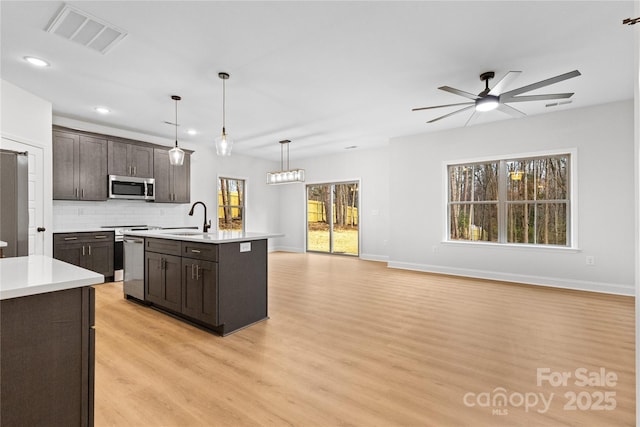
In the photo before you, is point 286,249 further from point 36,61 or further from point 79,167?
point 36,61

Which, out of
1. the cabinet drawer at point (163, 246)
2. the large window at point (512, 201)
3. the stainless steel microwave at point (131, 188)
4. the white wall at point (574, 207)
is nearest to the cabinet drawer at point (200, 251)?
the cabinet drawer at point (163, 246)

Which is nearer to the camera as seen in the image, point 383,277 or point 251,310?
point 251,310

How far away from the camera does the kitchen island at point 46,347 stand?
1.13 meters

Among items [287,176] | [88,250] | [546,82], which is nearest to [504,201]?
[546,82]

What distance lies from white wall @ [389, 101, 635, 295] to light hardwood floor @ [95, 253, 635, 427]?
0.70 meters

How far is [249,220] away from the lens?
27.5 ft

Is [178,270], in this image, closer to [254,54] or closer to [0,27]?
[254,54]

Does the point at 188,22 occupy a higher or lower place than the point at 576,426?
higher

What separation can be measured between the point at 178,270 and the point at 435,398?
2599mm

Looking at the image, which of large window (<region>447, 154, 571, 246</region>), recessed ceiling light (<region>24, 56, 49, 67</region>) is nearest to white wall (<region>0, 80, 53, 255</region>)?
recessed ceiling light (<region>24, 56, 49, 67</region>)

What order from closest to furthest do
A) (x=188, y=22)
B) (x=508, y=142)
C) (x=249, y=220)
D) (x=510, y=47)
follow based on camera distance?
1. (x=188, y=22)
2. (x=510, y=47)
3. (x=508, y=142)
4. (x=249, y=220)

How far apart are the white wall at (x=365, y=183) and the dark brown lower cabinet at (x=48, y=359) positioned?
21.4 ft

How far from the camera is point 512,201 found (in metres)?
5.22

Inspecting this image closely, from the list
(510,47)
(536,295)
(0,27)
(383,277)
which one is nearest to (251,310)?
(383,277)
